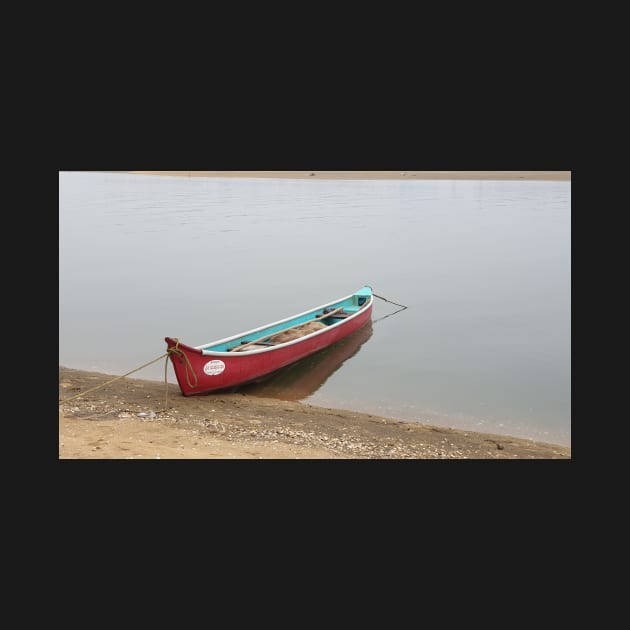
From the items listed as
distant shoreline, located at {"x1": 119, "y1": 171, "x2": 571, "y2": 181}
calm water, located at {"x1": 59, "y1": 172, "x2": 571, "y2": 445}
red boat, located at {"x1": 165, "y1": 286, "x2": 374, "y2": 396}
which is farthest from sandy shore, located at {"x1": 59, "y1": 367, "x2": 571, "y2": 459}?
distant shoreline, located at {"x1": 119, "y1": 171, "x2": 571, "y2": 181}

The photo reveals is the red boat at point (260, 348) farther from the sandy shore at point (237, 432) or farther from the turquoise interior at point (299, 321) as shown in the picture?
the sandy shore at point (237, 432)

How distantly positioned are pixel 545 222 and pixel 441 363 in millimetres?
21731

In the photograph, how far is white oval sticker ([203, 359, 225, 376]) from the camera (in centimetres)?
1156

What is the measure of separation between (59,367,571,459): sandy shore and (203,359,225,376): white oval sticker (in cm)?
43

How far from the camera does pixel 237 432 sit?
32.5ft

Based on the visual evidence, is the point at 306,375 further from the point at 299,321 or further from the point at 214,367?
the point at 214,367

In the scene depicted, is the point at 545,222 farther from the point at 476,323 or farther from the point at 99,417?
the point at 99,417

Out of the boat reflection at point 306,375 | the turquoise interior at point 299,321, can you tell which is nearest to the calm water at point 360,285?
the boat reflection at point 306,375

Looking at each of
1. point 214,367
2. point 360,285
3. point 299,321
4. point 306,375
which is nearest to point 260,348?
point 306,375

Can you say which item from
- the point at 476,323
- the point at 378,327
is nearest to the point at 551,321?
the point at 476,323

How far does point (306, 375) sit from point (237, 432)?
4.50 metres

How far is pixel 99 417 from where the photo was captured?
10.2 metres

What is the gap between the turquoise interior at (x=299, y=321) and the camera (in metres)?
13.4

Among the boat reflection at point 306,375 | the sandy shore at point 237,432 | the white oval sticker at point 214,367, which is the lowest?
the sandy shore at point 237,432
